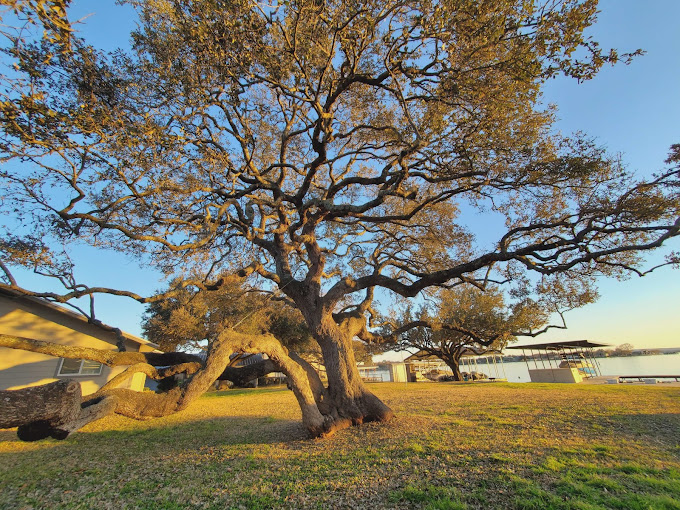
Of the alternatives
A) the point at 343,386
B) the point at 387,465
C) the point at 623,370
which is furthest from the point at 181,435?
the point at 623,370

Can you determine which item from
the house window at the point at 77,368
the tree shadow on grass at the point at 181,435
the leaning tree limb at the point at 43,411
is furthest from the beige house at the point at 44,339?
the leaning tree limb at the point at 43,411

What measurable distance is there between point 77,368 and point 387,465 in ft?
40.8

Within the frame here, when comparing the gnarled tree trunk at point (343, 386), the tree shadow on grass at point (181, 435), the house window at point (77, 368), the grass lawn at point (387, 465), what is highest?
the house window at point (77, 368)

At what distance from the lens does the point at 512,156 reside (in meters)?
7.20

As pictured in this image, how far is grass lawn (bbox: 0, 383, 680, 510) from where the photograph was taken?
12.0 feet

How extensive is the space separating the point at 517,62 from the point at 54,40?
23.3ft

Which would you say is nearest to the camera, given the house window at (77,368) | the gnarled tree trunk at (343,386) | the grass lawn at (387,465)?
the grass lawn at (387,465)

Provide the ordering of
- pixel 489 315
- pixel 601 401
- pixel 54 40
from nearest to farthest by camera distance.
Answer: pixel 54 40
pixel 601 401
pixel 489 315

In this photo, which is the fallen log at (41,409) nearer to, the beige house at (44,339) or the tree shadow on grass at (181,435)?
the tree shadow on grass at (181,435)

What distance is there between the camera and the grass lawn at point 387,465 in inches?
144

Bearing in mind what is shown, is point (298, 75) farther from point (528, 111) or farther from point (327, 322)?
point (327, 322)

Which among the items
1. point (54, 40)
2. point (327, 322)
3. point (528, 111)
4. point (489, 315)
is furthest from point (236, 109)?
point (489, 315)

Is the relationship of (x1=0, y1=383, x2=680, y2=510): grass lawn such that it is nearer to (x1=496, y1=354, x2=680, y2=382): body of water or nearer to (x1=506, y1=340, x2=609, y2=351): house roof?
(x1=506, y1=340, x2=609, y2=351): house roof

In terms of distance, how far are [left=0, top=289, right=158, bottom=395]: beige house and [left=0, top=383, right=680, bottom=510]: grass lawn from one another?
273cm
